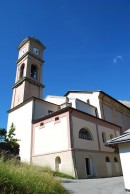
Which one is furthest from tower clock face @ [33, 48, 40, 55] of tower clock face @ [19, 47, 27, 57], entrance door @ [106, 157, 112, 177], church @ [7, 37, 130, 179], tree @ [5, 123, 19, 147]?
entrance door @ [106, 157, 112, 177]

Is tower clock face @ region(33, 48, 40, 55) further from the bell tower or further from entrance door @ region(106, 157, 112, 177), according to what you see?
entrance door @ region(106, 157, 112, 177)

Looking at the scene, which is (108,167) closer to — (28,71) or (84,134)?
(84,134)

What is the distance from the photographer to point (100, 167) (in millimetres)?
20219

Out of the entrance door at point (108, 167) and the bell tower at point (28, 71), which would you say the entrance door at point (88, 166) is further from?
the bell tower at point (28, 71)

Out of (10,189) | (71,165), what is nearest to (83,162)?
(71,165)

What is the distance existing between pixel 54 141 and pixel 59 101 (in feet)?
33.0

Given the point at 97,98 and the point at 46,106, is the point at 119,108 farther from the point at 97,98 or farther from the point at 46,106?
the point at 46,106

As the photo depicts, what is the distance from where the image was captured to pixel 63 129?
1927 cm

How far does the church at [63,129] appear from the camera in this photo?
60.7 ft

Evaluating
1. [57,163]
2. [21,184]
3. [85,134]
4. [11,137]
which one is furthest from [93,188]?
[11,137]

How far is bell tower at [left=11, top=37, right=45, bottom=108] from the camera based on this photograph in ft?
92.7

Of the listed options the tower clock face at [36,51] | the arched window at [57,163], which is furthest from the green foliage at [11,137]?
the tower clock face at [36,51]

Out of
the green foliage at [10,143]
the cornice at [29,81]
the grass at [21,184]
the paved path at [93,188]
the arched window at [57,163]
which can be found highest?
the cornice at [29,81]

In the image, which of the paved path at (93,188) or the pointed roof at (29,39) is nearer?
the paved path at (93,188)
